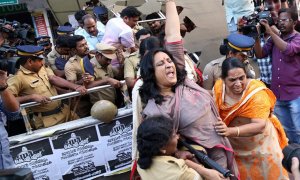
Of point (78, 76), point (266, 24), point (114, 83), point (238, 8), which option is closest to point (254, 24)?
point (266, 24)

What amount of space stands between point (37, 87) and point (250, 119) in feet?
7.29

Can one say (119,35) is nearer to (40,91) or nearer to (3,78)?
(40,91)

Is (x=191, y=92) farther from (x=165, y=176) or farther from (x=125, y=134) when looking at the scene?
(x=125, y=134)

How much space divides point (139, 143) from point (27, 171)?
720mm

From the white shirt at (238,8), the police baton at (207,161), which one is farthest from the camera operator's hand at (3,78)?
the white shirt at (238,8)

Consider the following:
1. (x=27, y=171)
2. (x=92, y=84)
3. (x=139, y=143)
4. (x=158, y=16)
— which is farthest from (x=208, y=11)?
(x=27, y=171)

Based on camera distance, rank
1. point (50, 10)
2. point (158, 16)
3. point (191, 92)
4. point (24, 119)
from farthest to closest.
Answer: point (50, 10) < point (158, 16) < point (24, 119) < point (191, 92)

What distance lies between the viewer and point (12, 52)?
305 centimetres

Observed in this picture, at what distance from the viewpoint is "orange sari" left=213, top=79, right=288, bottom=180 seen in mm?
2771

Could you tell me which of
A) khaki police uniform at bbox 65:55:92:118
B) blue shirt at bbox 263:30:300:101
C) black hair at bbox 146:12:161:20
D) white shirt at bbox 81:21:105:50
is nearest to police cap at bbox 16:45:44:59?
khaki police uniform at bbox 65:55:92:118

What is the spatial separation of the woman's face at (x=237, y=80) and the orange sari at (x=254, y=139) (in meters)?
0.05

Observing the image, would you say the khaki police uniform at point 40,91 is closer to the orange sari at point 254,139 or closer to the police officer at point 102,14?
the orange sari at point 254,139

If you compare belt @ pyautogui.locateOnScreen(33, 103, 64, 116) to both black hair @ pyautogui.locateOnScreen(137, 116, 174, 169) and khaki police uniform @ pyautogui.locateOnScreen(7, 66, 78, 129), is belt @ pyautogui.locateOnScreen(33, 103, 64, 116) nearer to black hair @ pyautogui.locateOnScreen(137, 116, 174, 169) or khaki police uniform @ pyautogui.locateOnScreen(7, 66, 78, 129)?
khaki police uniform @ pyautogui.locateOnScreen(7, 66, 78, 129)

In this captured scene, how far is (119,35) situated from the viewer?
15.1 feet
